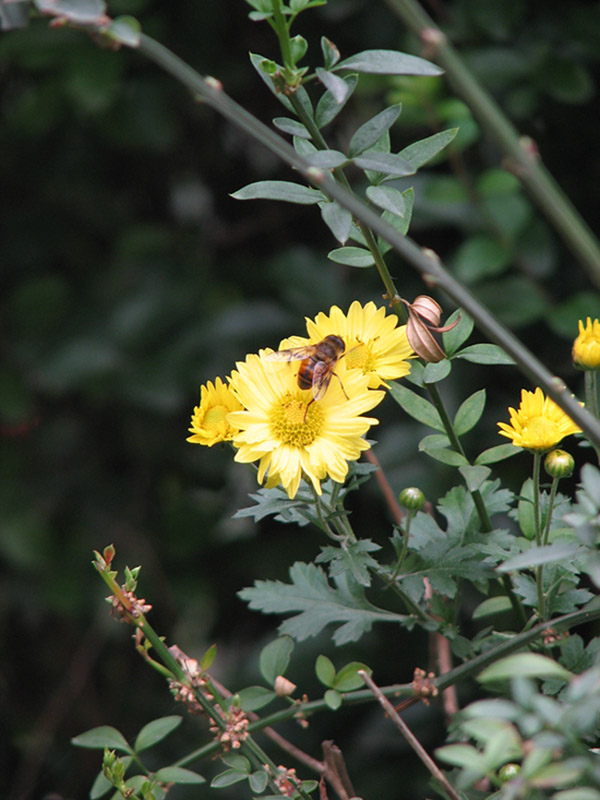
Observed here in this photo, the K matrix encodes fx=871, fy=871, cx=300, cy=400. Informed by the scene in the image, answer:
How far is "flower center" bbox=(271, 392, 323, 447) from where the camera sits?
0.43 m

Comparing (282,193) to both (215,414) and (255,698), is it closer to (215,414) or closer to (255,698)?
(215,414)

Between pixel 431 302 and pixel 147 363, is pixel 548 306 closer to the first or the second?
pixel 147 363

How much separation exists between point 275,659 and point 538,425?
0.69 ft

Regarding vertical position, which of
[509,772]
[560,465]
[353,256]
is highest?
[353,256]

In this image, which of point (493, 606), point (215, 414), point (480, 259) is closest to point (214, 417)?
point (215, 414)

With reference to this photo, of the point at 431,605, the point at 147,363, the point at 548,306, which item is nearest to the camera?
the point at 431,605

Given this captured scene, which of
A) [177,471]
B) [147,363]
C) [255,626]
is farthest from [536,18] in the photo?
[255,626]

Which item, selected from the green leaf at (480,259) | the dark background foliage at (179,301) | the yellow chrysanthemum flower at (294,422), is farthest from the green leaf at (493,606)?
the green leaf at (480,259)

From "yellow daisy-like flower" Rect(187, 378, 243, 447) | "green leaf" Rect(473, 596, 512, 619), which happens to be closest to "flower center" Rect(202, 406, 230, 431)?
"yellow daisy-like flower" Rect(187, 378, 243, 447)

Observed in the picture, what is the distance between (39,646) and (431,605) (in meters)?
1.02

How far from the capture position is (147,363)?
116cm

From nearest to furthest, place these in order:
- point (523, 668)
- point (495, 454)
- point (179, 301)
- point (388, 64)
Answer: point (523, 668) → point (388, 64) → point (495, 454) → point (179, 301)

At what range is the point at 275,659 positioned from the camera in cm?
52

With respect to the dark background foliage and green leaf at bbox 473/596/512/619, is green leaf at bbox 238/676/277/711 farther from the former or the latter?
the dark background foliage
